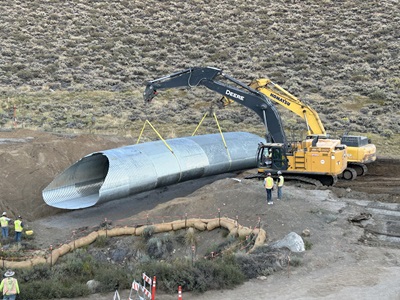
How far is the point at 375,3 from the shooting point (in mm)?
61594

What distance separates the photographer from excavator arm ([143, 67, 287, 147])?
82.6ft

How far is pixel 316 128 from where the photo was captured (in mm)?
26625

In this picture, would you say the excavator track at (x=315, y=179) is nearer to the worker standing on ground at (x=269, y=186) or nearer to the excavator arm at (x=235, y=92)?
the excavator arm at (x=235, y=92)

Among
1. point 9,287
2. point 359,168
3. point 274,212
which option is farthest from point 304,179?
point 9,287

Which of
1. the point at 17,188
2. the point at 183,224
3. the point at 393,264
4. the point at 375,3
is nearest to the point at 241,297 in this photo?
the point at 393,264

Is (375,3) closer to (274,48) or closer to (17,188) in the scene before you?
(274,48)

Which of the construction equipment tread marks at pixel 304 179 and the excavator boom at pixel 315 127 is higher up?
the excavator boom at pixel 315 127

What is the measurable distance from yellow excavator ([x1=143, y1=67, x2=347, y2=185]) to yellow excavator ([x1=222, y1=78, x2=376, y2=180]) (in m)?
0.98

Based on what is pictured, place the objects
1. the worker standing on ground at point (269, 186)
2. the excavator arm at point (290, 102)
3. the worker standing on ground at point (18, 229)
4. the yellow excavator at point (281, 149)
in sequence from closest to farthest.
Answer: the worker standing on ground at point (18, 229) < the worker standing on ground at point (269, 186) < the yellow excavator at point (281, 149) < the excavator arm at point (290, 102)

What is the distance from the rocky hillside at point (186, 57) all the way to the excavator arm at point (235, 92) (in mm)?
9474

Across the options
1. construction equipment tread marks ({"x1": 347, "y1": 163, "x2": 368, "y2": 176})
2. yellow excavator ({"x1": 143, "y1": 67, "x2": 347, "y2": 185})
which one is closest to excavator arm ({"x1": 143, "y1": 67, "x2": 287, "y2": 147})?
yellow excavator ({"x1": 143, "y1": 67, "x2": 347, "y2": 185})

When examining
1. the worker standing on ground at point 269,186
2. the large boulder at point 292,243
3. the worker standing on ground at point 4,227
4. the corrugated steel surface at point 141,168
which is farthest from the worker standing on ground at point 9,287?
the worker standing on ground at point 269,186

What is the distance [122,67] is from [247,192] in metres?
32.4

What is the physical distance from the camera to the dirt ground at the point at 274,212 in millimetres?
14281
